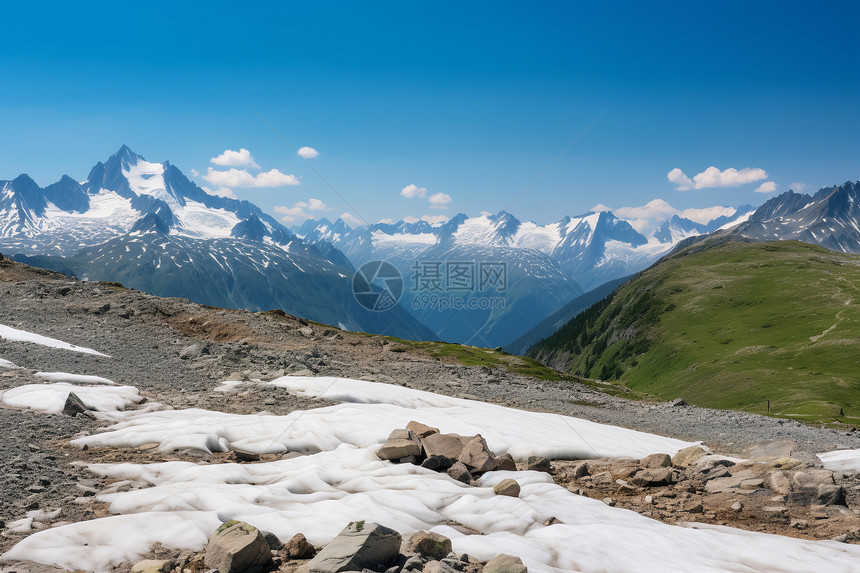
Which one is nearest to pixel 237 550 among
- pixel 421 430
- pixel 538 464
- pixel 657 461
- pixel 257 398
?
pixel 421 430

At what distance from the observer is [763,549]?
13.6 metres

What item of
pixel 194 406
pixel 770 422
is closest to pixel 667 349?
pixel 770 422

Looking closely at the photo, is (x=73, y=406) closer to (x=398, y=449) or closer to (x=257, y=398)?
(x=257, y=398)

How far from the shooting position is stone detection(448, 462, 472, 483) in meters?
17.9

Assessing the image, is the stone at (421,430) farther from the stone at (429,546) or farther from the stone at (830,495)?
the stone at (830,495)

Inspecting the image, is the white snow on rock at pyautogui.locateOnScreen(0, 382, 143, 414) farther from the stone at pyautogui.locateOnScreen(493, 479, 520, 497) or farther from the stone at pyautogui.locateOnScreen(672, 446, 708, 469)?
the stone at pyautogui.locateOnScreen(672, 446, 708, 469)

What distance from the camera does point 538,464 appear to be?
21.2m

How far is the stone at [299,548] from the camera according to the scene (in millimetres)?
11711

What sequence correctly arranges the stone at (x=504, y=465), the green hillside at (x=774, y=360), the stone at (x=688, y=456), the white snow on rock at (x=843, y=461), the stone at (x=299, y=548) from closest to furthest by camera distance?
1. the stone at (x=299, y=548)
2. the stone at (x=504, y=465)
3. the white snow on rock at (x=843, y=461)
4. the stone at (x=688, y=456)
5. the green hillside at (x=774, y=360)

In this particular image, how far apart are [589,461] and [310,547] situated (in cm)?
1581

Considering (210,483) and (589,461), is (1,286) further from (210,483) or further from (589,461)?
(589,461)

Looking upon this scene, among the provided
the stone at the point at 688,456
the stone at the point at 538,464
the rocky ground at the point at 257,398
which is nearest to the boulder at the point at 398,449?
the stone at the point at 538,464

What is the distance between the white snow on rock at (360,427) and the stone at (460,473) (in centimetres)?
427

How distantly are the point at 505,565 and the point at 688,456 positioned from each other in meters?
15.9
